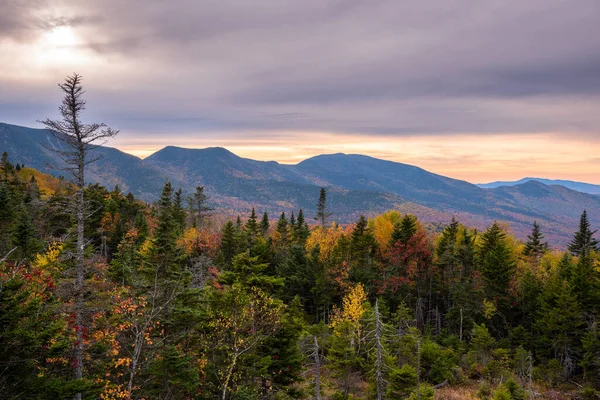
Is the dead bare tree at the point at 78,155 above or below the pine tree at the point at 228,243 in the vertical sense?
above

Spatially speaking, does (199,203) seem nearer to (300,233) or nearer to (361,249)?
(300,233)

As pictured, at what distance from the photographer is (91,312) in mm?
17453

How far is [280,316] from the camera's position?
935 inches

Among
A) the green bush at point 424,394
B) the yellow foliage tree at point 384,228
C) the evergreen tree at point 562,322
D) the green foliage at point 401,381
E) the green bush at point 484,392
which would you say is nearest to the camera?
the green bush at point 424,394

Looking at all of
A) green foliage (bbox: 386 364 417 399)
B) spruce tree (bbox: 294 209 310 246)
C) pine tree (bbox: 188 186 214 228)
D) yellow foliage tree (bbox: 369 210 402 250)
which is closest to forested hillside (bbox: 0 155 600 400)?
green foliage (bbox: 386 364 417 399)

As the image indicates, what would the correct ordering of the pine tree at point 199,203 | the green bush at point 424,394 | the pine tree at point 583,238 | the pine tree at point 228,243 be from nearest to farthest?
the green bush at point 424,394, the pine tree at point 228,243, the pine tree at point 583,238, the pine tree at point 199,203

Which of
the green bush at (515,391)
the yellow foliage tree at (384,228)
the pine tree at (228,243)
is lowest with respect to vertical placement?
the green bush at (515,391)

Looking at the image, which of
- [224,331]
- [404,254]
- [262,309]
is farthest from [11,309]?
[404,254]

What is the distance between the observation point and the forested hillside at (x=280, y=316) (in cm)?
1727

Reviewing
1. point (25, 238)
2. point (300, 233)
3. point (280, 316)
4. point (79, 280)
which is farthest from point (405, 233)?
point (25, 238)

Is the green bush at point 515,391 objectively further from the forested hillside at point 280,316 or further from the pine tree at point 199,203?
the pine tree at point 199,203

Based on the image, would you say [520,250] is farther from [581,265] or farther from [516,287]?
[581,265]

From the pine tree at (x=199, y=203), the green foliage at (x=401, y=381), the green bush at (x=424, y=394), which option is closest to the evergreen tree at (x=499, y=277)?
the green foliage at (x=401, y=381)

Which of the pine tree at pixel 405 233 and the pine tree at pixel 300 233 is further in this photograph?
the pine tree at pixel 300 233
